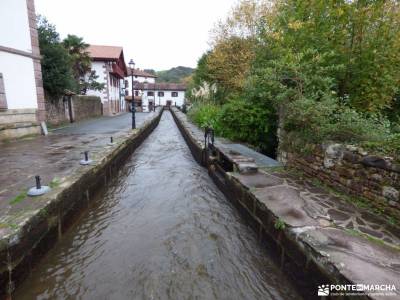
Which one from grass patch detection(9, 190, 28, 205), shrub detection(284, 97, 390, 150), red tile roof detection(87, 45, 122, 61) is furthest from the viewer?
red tile roof detection(87, 45, 122, 61)

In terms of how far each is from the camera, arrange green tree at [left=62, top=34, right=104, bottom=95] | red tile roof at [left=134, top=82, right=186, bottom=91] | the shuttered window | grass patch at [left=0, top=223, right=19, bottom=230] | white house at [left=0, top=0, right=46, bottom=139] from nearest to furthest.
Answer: grass patch at [left=0, top=223, right=19, bottom=230]
the shuttered window
white house at [left=0, top=0, right=46, bottom=139]
green tree at [left=62, top=34, right=104, bottom=95]
red tile roof at [left=134, top=82, right=186, bottom=91]

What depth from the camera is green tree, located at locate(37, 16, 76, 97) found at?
40.2 feet

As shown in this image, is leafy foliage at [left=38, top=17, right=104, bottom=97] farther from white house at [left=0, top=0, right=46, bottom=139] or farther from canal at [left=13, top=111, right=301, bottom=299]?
canal at [left=13, top=111, right=301, bottom=299]

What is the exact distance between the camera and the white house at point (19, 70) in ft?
26.0

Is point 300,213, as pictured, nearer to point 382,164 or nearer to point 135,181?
point 382,164

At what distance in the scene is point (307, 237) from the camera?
8.15 ft

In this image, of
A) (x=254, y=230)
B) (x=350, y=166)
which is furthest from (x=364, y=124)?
(x=254, y=230)

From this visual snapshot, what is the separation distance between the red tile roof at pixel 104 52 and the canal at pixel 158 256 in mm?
22387

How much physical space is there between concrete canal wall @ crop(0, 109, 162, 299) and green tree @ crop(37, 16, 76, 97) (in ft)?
32.1

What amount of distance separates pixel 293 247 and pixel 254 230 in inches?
44.0

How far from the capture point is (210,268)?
2.99 metres

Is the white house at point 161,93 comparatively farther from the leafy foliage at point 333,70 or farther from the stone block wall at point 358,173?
the stone block wall at point 358,173

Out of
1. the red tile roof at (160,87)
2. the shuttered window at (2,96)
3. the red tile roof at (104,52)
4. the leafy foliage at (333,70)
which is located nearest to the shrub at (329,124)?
the leafy foliage at (333,70)

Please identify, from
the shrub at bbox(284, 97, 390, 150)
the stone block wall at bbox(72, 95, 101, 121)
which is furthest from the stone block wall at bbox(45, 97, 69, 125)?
the shrub at bbox(284, 97, 390, 150)
